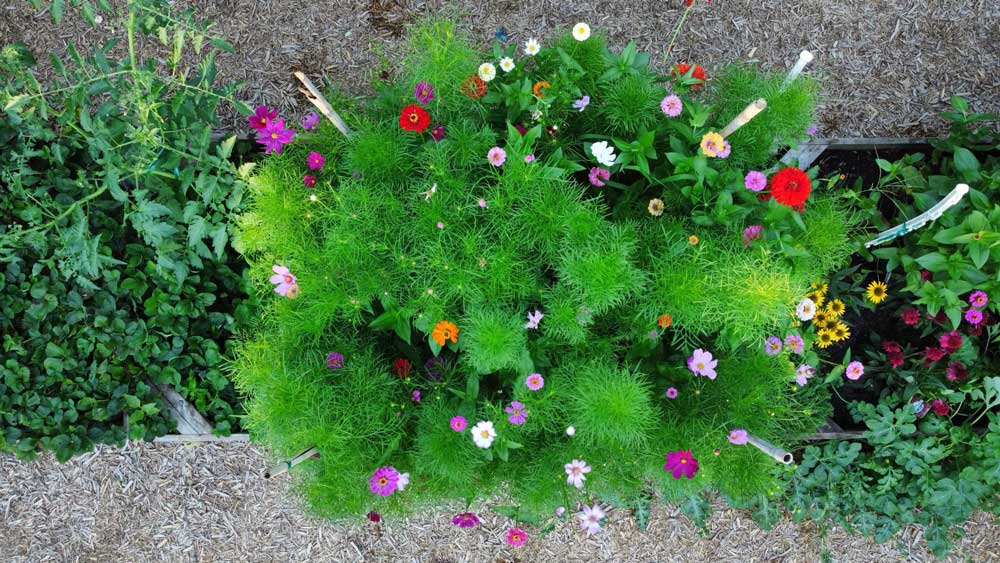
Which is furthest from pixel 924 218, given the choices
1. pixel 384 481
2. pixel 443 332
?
pixel 384 481

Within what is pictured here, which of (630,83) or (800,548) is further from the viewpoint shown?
(800,548)

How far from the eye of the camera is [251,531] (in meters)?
3.04

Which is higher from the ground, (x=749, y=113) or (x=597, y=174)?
(x=749, y=113)

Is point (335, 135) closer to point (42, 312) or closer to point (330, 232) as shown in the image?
point (330, 232)

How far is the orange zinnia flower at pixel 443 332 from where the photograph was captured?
1947mm

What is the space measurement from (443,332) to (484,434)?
338mm

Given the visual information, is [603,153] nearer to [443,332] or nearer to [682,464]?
[443,332]

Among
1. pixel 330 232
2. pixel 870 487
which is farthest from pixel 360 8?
pixel 870 487

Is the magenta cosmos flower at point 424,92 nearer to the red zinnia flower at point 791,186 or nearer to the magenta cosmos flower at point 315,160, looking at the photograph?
the magenta cosmos flower at point 315,160

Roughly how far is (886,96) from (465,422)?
2.51 meters

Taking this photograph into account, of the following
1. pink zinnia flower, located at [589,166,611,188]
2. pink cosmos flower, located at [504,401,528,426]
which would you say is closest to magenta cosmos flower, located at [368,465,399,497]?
pink cosmos flower, located at [504,401,528,426]

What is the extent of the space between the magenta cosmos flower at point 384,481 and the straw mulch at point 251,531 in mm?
1034

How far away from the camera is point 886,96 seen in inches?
120

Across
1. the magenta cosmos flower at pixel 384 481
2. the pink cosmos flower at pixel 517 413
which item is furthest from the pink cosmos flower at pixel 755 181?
the magenta cosmos flower at pixel 384 481
